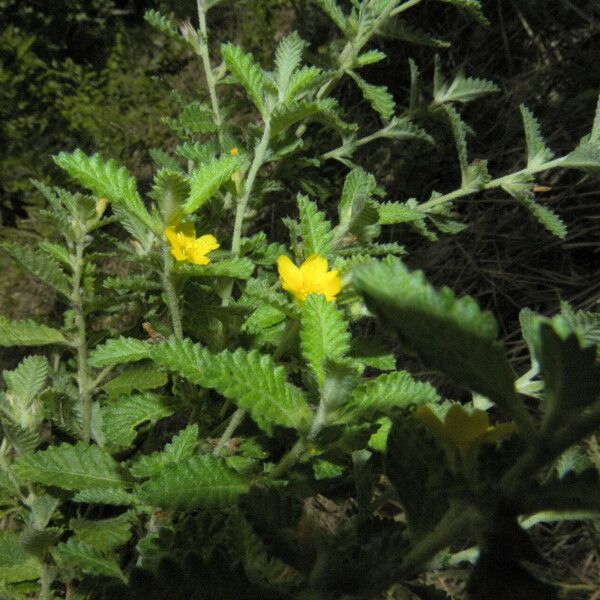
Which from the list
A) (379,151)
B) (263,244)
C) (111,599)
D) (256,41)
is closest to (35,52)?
(256,41)

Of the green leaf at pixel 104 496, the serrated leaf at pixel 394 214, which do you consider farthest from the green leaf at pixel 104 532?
the serrated leaf at pixel 394 214

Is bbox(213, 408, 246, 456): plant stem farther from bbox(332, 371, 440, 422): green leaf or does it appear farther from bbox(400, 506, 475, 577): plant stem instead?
bbox(400, 506, 475, 577): plant stem

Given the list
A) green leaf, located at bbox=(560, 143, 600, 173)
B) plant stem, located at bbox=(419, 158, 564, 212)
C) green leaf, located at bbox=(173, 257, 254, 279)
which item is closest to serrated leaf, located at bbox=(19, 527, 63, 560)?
green leaf, located at bbox=(173, 257, 254, 279)

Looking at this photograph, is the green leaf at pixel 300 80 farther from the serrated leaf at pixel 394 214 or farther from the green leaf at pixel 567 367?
the green leaf at pixel 567 367

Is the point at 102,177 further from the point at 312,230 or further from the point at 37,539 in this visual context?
the point at 37,539

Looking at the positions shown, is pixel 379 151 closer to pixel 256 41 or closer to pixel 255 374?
pixel 256 41
